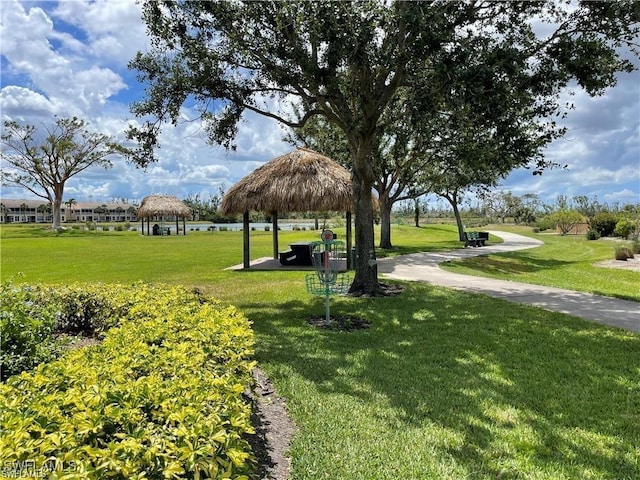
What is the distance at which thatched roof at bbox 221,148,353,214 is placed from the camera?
14172 millimetres

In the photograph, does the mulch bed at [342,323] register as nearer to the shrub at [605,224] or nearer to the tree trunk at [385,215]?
the tree trunk at [385,215]

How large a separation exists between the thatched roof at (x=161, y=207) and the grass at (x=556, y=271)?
97.6ft

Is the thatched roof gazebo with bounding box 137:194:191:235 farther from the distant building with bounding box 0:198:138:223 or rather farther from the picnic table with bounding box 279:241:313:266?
the distant building with bounding box 0:198:138:223

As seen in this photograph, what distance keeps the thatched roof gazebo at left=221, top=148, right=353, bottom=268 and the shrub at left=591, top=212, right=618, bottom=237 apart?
23.9m

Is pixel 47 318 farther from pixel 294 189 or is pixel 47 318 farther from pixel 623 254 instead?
pixel 623 254

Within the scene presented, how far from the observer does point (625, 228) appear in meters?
26.0

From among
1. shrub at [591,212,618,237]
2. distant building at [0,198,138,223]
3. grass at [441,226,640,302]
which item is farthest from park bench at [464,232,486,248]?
distant building at [0,198,138,223]

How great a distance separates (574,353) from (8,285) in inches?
293

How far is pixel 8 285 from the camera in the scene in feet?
18.8

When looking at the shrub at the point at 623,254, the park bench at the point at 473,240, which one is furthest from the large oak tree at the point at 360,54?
the park bench at the point at 473,240

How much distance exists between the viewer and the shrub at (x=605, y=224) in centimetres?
2981

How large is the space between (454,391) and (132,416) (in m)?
3.28

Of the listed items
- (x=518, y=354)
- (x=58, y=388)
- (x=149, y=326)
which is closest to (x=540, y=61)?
(x=518, y=354)

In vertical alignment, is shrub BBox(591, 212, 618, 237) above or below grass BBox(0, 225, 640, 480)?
above
